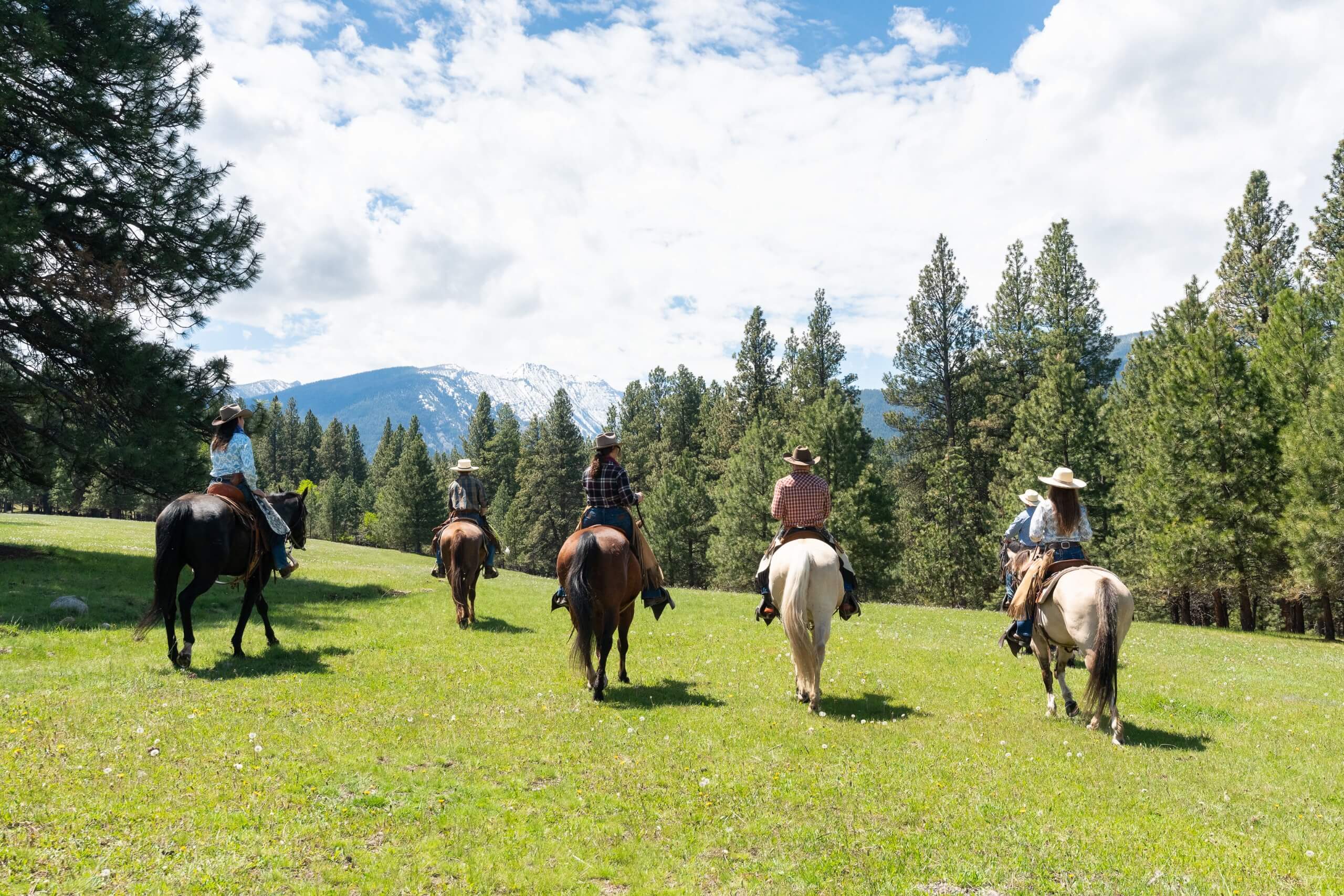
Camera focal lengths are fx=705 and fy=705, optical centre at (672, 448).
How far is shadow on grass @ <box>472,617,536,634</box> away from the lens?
16547mm

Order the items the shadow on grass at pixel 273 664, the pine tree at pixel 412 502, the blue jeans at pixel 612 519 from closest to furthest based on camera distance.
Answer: the shadow on grass at pixel 273 664
the blue jeans at pixel 612 519
the pine tree at pixel 412 502

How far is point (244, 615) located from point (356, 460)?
397 ft

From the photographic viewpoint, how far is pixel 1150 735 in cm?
984

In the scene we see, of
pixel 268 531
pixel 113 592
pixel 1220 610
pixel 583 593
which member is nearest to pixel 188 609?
pixel 268 531

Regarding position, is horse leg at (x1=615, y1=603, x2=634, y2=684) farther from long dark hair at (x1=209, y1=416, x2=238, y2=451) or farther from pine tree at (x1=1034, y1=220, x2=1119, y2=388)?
pine tree at (x1=1034, y1=220, x2=1119, y2=388)

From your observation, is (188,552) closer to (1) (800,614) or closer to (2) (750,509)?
(1) (800,614)

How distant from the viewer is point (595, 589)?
1053cm

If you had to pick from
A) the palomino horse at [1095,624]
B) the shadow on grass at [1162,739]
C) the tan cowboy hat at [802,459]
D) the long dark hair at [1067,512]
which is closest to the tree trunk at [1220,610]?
the shadow on grass at [1162,739]

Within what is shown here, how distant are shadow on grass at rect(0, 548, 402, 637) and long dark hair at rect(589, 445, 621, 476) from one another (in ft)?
29.3

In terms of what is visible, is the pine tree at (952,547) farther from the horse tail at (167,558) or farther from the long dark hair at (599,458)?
the horse tail at (167,558)

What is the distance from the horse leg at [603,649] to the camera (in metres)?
10.4

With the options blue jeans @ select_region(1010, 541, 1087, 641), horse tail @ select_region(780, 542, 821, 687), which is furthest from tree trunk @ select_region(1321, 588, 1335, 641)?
horse tail @ select_region(780, 542, 821, 687)

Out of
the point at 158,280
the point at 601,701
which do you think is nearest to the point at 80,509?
the point at 158,280

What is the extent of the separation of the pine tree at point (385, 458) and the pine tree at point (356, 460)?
4.63 m
